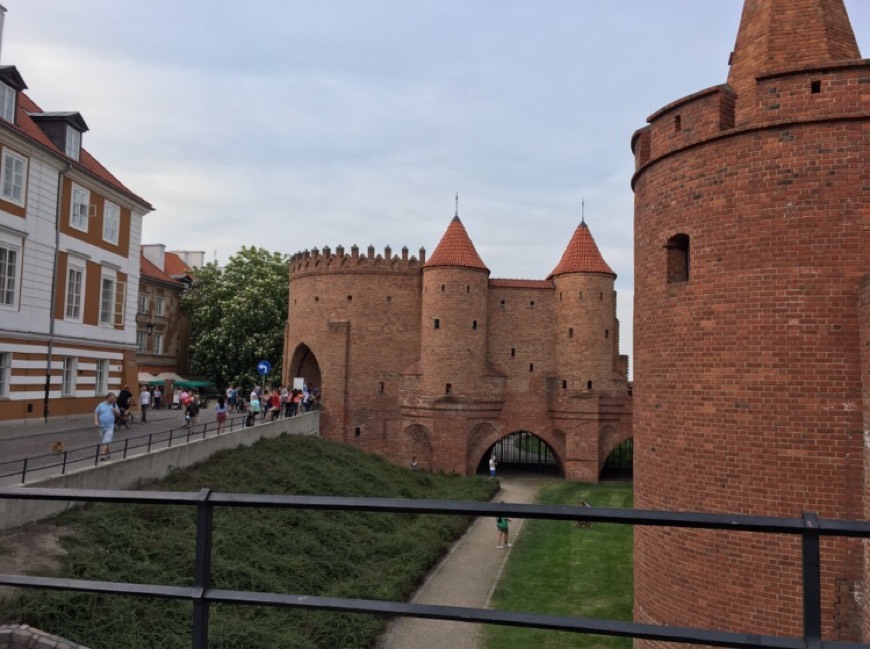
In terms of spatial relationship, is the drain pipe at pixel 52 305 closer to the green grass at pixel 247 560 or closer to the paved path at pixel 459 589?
the green grass at pixel 247 560

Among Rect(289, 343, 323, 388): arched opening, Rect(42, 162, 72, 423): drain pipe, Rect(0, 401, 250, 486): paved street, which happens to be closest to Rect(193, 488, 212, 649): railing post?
Rect(0, 401, 250, 486): paved street

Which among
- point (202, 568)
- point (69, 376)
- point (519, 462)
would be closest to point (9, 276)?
point (69, 376)

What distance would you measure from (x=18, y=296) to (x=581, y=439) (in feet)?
77.6

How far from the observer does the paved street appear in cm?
1265

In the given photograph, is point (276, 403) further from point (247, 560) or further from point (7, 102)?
point (7, 102)

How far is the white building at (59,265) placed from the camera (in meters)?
18.0

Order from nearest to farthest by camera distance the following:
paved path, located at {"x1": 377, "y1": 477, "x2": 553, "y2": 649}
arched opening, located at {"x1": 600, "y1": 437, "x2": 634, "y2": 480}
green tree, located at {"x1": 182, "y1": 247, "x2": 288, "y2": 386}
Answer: paved path, located at {"x1": 377, "y1": 477, "x2": 553, "y2": 649}, arched opening, located at {"x1": 600, "y1": 437, "x2": 634, "y2": 480}, green tree, located at {"x1": 182, "y1": 247, "x2": 288, "y2": 386}

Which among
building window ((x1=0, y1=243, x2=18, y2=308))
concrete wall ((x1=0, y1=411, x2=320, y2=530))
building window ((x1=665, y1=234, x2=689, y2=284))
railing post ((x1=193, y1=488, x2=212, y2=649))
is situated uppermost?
building window ((x1=0, y1=243, x2=18, y2=308))

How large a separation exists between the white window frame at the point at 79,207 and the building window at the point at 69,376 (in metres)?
4.06

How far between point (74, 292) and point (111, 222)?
9.87 feet

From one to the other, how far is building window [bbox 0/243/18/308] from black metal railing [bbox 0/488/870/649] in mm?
18009

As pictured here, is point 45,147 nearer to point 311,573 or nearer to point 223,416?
point 223,416

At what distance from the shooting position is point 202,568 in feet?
7.57

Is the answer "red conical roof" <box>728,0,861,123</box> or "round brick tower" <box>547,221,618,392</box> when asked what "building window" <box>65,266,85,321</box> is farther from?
"round brick tower" <box>547,221,618,392</box>
